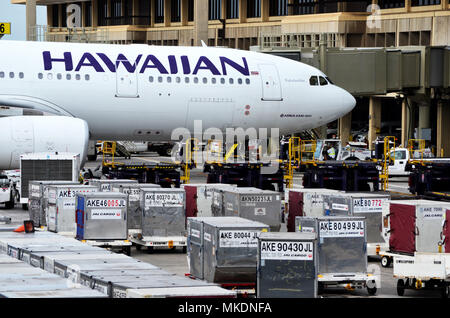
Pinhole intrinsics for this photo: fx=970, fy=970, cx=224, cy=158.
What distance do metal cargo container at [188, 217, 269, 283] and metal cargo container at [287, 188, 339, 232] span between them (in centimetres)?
690

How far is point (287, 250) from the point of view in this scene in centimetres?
1647

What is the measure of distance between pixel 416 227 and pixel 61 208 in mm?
8814

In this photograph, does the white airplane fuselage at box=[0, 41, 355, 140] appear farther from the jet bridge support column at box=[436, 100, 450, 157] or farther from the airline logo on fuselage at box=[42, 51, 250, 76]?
the jet bridge support column at box=[436, 100, 450, 157]

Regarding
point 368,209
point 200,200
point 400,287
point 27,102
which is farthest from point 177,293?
point 27,102

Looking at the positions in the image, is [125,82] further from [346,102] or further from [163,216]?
[163,216]

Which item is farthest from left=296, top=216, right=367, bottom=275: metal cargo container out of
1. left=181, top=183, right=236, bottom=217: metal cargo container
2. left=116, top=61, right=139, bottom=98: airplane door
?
left=116, top=61, right=139, bottom=98: airplane door

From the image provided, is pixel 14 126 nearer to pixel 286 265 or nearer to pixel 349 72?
pixel 286 265

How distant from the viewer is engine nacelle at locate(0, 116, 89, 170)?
31766 millimetres

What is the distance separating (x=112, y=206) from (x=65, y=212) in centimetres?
175

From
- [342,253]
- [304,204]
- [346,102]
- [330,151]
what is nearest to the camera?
[342,253]

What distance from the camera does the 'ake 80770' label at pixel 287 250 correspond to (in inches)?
648

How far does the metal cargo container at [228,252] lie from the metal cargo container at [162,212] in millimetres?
5454

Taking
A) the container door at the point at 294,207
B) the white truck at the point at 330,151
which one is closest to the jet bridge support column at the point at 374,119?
the white truck at the point at 330,151

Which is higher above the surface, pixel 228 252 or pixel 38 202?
pixel 38 202
